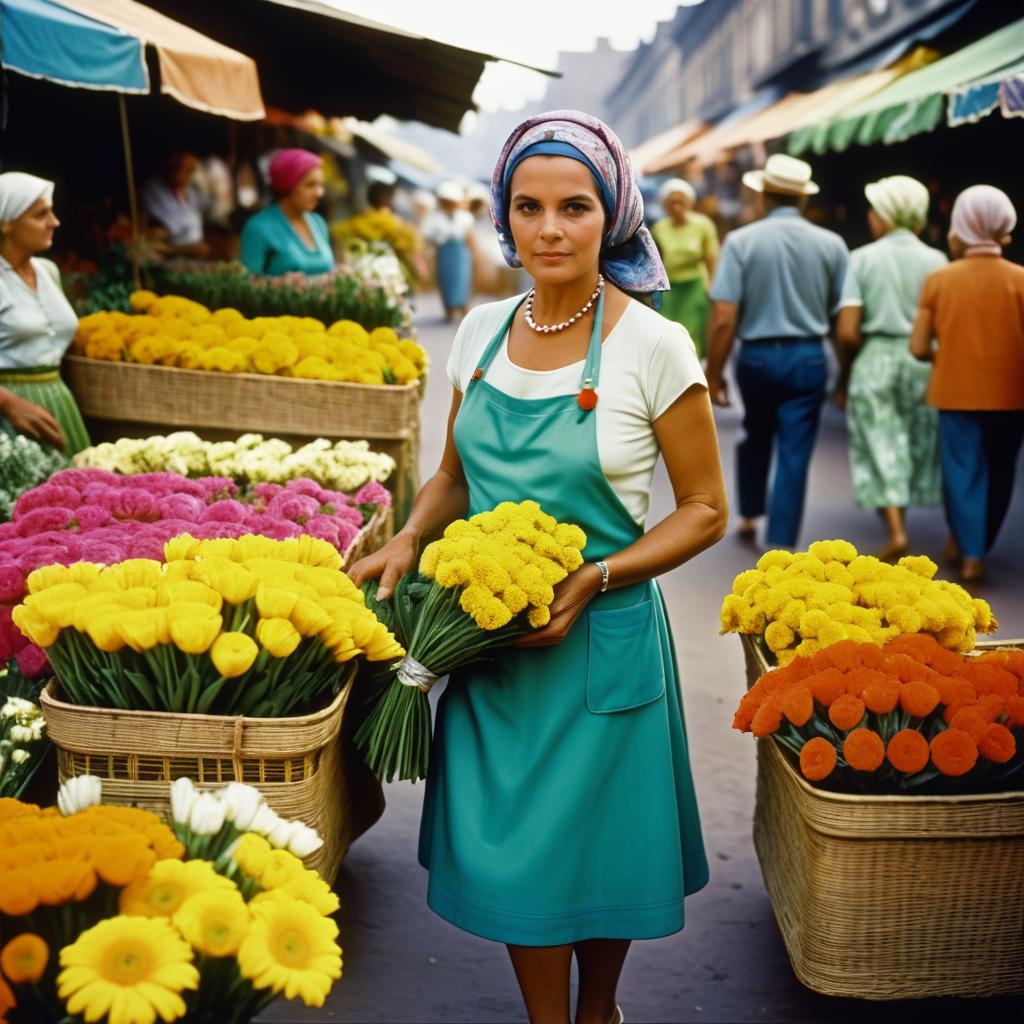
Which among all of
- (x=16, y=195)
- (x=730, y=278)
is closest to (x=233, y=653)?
(x=16, y=195)

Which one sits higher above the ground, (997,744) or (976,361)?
(976,361)

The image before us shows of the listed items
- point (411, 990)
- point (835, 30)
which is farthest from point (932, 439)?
point (835, 30)

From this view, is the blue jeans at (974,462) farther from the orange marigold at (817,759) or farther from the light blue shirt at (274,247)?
the orange marigold at (817,759)

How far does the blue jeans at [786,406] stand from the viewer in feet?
23.4

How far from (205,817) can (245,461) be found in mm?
2952

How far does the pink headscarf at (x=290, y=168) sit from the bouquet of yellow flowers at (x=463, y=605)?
4.87 meters

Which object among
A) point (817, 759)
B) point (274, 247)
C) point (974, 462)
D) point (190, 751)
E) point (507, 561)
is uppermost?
point (274, 247)

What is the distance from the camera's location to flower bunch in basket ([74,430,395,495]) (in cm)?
471

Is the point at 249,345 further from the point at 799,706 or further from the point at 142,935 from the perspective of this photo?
the point at 142,935

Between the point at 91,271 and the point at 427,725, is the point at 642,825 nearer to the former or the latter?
the point at 427,725

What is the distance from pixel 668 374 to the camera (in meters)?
2.51

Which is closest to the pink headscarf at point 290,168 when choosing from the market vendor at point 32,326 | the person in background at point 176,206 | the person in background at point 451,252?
the market vendor at point 32,326

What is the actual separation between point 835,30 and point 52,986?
2563 cm

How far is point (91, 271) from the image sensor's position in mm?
7891
